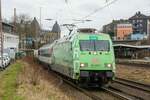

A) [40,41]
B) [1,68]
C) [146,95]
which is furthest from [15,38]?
[146,95]

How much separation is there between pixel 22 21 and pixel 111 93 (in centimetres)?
11228

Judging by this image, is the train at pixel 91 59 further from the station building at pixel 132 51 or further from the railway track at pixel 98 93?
the station building at pixel 132 51

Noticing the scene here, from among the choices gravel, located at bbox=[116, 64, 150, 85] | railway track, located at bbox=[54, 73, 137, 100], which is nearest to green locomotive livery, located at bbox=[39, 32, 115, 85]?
railway track, located at bbox=[54, 73, 137, 100]

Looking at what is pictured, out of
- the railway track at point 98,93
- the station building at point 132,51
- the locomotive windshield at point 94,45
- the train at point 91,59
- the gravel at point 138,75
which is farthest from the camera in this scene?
the station building at point 132,51

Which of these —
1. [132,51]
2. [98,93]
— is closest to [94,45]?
[98,93]

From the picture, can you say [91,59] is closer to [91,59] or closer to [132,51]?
[91,59]

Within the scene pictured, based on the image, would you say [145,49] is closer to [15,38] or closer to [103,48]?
[15,38]

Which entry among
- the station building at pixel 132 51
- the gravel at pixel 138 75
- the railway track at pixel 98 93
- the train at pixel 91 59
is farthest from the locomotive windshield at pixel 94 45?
the station building at pixel 132 51

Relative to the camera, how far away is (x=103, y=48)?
24.9 meters

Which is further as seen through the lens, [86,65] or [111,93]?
[86,65]

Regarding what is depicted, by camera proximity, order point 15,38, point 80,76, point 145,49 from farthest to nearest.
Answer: point 15,38
point 145,49
point 80,76

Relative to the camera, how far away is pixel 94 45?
985 inches

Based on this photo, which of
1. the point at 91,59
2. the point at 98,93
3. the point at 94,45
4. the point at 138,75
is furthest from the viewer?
the point at 138,75

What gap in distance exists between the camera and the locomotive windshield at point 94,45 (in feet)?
81.4
